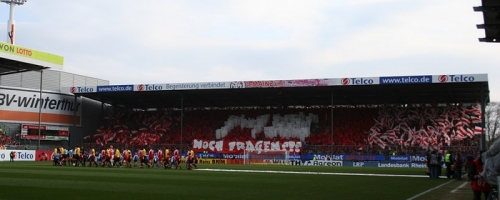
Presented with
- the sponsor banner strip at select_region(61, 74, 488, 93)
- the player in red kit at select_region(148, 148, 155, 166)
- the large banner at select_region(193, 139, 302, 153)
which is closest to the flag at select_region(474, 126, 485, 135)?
the sponsor banner strip at select_region(61, 74, 488, 93)

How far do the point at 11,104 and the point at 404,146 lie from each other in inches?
1558

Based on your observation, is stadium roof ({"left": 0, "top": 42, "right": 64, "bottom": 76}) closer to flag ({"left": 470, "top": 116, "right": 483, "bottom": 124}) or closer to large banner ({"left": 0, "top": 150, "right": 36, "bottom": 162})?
large banner ({"left": 0, "top": 150, "right": 36, "bottom": 162})

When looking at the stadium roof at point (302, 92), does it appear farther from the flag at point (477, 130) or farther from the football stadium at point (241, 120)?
the flag at point (477, 130)

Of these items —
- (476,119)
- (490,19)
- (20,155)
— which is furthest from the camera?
(476,119)

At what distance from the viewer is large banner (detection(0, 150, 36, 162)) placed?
52822mm

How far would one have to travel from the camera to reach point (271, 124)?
63812mm

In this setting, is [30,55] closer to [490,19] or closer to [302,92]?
[302,92]

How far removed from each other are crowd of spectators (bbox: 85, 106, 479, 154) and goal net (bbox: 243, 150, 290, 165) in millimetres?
2250

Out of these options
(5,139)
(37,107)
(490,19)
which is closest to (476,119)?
(490,19)

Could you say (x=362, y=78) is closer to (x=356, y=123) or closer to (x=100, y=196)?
(x=356, y=123)

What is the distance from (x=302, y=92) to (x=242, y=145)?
8208 millimetres

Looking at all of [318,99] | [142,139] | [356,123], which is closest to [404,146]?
[356,123]

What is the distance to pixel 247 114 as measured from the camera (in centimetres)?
6631

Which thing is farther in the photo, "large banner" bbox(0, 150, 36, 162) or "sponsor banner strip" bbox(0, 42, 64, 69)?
"large banner" bbox(0, 150, 36, 162)
